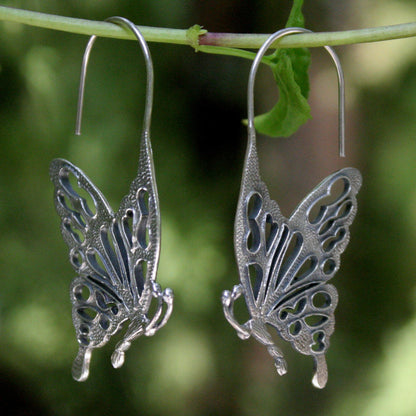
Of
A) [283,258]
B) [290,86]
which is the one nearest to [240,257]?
[283,258]

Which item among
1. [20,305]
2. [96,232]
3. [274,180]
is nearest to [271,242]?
[96,232]

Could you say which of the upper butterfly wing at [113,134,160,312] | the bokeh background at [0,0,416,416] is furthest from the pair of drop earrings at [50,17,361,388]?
the bokeh background at [0,0,416,416]

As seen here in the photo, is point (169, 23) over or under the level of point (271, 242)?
over

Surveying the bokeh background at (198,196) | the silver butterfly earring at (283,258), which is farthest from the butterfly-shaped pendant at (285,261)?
the bokeh background at (198,196)

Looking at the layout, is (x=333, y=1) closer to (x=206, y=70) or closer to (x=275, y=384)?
(x=206, y=70)

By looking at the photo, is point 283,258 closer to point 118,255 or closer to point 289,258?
point 289,258
